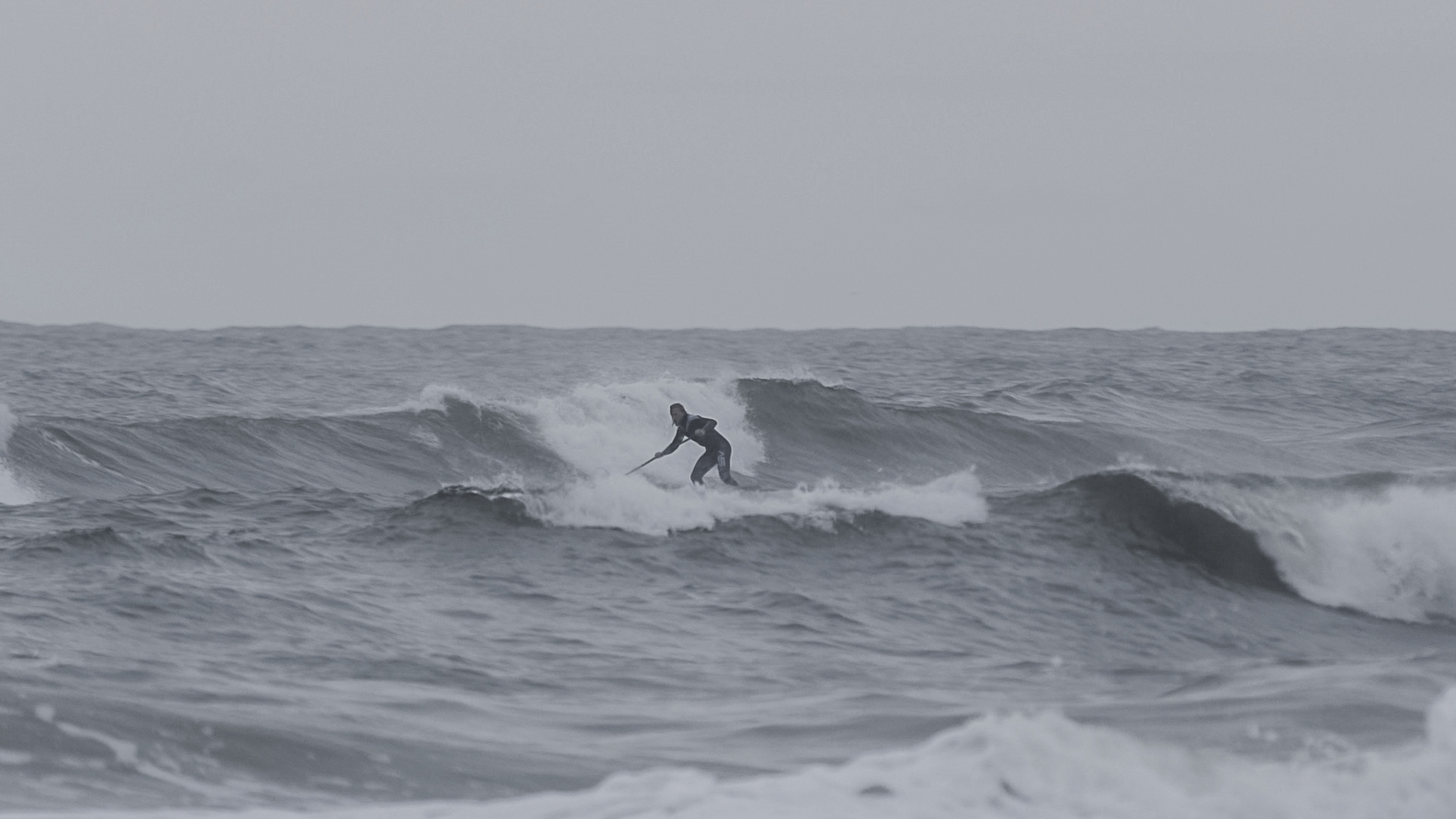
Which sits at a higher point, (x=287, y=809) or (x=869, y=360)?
(x=869, y=360)

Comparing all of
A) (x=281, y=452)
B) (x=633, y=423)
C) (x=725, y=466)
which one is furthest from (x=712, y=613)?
(x=633, y=423)

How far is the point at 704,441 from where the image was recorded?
760 inches

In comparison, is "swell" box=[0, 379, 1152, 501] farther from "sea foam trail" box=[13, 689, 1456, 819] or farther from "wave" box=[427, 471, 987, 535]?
"sea foam trail" box=[13, 689, 1456, 819]

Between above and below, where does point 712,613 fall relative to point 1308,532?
below

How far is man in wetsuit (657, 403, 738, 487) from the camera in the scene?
62.0 feet

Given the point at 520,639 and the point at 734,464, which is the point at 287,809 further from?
the point at 734,464

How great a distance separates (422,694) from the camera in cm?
930

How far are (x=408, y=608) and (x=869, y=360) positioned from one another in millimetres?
34816

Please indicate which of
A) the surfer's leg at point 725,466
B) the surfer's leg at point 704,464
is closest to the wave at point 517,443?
the surfer's leg at point 725,466

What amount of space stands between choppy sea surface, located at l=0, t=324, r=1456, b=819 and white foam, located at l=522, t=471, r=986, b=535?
52 millimetres

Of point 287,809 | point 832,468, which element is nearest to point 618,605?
point 287,809

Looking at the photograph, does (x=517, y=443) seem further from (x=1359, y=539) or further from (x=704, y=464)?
(x=1359, y=539)

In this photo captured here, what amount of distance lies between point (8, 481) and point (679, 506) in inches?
317

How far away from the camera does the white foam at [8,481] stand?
1803cm
